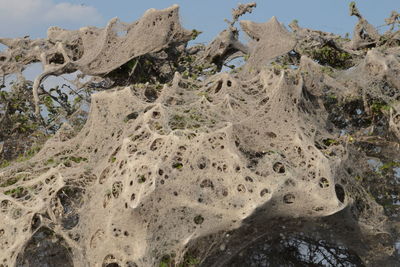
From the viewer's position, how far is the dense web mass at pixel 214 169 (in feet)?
33.8


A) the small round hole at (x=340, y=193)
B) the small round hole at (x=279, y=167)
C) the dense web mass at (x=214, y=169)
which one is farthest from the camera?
the small round hole at (x=340, y=193)

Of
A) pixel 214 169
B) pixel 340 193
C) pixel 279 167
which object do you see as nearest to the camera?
pixel 214 169

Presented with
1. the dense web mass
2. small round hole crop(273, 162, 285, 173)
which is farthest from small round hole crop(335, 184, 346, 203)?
small round hole crop(273, 162, 285, 173)

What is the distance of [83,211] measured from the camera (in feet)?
37.0

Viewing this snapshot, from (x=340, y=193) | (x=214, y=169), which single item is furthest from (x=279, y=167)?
(x=340, y=193)

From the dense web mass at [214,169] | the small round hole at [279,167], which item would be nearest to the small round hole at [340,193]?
the dense web mass at [214,169]

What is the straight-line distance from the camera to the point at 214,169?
1048 cm

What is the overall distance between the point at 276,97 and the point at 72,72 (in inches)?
258

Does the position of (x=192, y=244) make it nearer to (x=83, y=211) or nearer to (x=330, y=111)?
(x=83, y=211)

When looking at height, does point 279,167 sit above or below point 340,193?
above

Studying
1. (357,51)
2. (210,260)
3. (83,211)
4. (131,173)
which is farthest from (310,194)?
(357,51)

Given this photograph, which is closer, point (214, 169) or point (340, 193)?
point (214, 169)

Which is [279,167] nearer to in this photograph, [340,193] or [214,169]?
[214,169]

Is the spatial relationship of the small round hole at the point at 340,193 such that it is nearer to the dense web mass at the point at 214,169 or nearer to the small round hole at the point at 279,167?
the dense web mass at the point at 214,169
